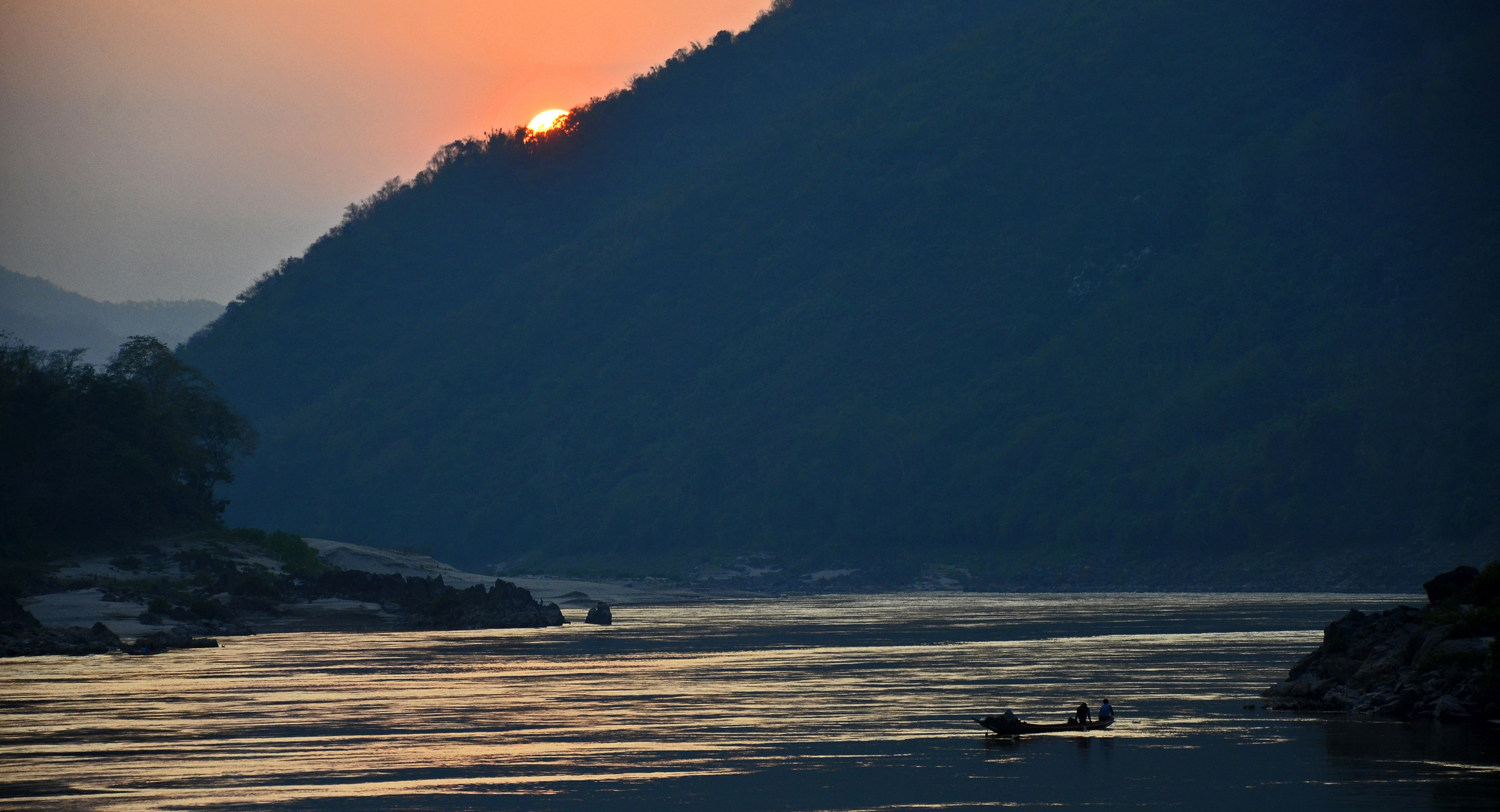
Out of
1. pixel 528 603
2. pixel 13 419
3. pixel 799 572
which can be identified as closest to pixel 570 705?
pixel 528 603

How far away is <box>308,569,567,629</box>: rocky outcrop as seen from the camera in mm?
96812

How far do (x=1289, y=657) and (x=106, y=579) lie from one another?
218 feet

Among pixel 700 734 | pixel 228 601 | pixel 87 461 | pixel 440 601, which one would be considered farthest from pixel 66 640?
pixel 700 734

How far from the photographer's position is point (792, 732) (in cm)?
4250

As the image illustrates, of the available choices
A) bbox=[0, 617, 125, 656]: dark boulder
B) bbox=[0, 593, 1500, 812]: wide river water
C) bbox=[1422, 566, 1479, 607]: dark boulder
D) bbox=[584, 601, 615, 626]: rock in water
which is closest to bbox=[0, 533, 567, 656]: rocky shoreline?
bbox=[0, 617, 125, 656]: dark boulder

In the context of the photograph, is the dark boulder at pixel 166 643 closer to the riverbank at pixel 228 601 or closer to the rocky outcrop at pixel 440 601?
the riverbank at pixel 228 601

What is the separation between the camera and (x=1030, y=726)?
41812 millimetres

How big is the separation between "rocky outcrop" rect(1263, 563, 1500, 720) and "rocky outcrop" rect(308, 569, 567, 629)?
55310mm

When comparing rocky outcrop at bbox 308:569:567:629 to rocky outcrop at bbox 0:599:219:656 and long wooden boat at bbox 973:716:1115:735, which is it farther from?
long wooden boat at bbox 973:716:1115:735

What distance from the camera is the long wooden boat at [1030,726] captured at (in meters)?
41.1

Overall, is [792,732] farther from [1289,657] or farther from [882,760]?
[1289,657]

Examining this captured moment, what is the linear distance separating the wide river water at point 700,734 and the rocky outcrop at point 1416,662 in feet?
4.69

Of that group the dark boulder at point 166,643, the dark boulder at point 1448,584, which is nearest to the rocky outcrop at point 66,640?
the dark boulder at point 166,643

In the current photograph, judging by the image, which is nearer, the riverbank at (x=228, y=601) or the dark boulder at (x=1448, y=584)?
the dark boulder at (x=1448, y=584)
